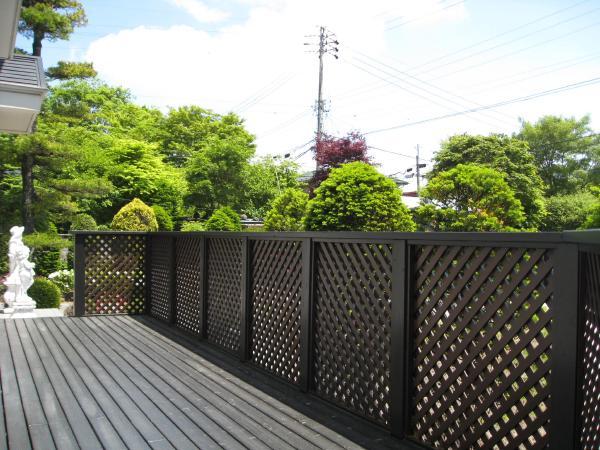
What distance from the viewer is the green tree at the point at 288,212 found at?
16500 mm

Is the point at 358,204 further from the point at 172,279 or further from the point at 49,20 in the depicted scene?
the point at 49,20

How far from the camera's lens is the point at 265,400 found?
3441 millimetres

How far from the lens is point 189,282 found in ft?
19.5

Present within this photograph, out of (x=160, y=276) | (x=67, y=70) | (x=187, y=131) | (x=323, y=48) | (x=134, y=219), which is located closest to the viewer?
(x=160, y=276)

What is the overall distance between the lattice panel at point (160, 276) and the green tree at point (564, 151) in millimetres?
33382

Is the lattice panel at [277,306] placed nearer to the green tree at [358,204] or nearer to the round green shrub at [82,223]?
the green tree at [358,204]

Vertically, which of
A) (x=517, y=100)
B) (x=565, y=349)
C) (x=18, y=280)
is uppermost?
(x=517, y=100)

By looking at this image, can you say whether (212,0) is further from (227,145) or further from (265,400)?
(265,400)

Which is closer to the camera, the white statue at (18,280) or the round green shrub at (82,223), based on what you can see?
the white statue at (18,280)

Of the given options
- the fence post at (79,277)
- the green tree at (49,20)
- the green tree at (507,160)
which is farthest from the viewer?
the green tree at (507,160)

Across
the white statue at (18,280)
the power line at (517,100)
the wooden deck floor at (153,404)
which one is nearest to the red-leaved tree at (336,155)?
the power line at (517,100)

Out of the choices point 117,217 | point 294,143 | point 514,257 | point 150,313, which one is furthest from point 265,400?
point 294,143

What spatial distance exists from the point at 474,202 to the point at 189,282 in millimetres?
11564

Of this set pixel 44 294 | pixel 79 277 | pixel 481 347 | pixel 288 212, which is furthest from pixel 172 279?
pixel 288 212
